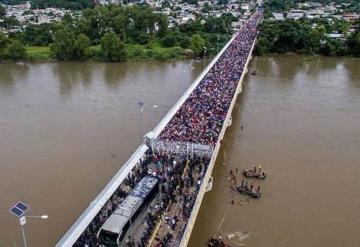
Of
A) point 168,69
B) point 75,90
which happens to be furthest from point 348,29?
point 75,90

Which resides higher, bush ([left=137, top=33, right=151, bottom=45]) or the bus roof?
the bus roof

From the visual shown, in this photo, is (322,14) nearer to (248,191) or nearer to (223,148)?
(223,148)

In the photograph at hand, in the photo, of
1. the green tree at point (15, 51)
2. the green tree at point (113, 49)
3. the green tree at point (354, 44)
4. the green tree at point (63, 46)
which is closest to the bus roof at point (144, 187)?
the green tree at point (113, 49)

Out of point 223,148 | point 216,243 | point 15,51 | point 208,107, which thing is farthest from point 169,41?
point 216,243

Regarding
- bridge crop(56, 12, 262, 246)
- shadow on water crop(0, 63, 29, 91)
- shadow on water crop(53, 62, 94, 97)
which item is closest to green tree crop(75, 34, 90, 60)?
shadow on water crop(53, 62, 94, 97)

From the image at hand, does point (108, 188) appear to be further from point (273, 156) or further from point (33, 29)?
point (33, 29)

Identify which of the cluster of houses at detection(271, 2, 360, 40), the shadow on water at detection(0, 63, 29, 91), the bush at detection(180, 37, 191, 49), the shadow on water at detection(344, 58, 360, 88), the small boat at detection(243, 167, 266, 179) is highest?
the cluster of houses at detection(271, 2, 360, 40)

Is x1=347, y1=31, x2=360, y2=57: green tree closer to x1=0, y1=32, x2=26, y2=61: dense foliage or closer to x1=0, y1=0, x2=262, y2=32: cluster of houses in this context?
x1=0, y1=0, x2=262, y2=32: cluster of houses
